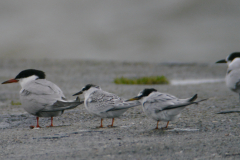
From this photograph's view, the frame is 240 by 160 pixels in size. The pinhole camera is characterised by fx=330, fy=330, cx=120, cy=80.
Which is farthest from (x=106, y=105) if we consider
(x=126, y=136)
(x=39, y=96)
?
(x=39, y=96)

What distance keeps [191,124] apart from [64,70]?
1207 cm

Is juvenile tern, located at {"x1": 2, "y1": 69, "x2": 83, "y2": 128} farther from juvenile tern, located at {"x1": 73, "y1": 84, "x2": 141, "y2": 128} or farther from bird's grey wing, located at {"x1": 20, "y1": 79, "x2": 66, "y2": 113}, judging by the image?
juvenile tern, located at {"x1": 73, "y1": 84, "x2": 141, "y2": 128}

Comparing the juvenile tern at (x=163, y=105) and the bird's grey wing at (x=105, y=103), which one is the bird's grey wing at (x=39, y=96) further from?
the juvenile tern at (x=163, y=105)

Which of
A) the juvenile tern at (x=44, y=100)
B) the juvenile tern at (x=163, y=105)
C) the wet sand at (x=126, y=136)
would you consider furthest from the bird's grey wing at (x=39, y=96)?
the juvenile tern at (x=163, y=105)

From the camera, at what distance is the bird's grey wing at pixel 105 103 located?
4857 mm

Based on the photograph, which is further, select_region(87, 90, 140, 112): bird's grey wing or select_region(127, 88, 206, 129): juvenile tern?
select_region(87, 90, 140, 112): bird's grey wing

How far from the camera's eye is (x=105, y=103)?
4.95m

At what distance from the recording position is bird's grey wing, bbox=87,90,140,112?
486cm

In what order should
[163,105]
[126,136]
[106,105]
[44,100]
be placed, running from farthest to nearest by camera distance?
1. [44,100]
2. [106,105]
3. [163,105]
4. [126,136]

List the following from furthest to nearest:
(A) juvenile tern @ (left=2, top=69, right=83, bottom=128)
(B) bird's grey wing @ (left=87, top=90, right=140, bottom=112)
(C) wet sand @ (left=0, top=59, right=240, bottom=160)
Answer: (A) juvenile tern @ (left=2, top=69, right=83, bottom=128) → (B) bird's grey wing @ (left=87, top=90, right=140, bottom=112) → (C) wet sand @ (left=0, top=59, right=240, bottom=160)

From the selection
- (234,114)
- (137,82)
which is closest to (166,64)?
(137,82)

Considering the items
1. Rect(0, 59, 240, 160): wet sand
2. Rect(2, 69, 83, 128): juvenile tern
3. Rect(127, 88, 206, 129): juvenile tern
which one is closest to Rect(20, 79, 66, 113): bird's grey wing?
Rect(2, 69, 83, 128): juvenile tern

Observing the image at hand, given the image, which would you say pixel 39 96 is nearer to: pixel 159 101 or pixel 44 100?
pixel 44 100

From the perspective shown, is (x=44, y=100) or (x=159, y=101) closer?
(x=159, y=101)
